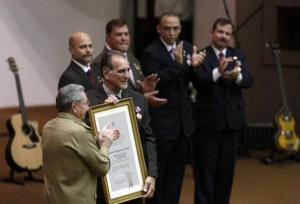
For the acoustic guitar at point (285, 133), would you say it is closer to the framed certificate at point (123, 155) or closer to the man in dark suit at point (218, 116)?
the man in dark suit at point (218, 116)

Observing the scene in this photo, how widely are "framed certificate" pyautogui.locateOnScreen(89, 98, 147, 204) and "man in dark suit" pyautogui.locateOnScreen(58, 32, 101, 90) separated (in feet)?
2.09

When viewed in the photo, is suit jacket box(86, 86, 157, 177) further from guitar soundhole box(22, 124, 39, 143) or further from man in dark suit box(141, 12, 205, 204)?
guitar soundhole box(22, 124, 39, 143)

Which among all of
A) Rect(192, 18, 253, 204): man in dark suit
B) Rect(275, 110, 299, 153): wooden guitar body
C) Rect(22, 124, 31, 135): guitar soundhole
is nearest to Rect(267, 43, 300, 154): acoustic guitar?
Rect(275, 110, 299, 153): wooden guitar body

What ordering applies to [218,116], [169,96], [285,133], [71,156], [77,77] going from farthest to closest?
[285,133], [218,116], [169,96], [77,77], [71,156]

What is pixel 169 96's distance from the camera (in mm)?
4820

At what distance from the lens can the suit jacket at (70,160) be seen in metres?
3.10

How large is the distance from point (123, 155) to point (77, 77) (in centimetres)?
75

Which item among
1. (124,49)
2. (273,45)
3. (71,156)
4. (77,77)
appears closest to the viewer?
(71,156)

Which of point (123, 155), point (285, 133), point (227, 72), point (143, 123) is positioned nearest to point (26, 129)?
point (227, 72)

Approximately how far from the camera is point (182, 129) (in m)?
4.82

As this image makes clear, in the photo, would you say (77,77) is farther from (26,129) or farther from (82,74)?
(26,129)

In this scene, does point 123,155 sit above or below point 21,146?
above

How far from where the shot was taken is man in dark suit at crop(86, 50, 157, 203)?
3.54 meters

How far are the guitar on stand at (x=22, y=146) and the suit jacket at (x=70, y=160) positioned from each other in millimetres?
3003
